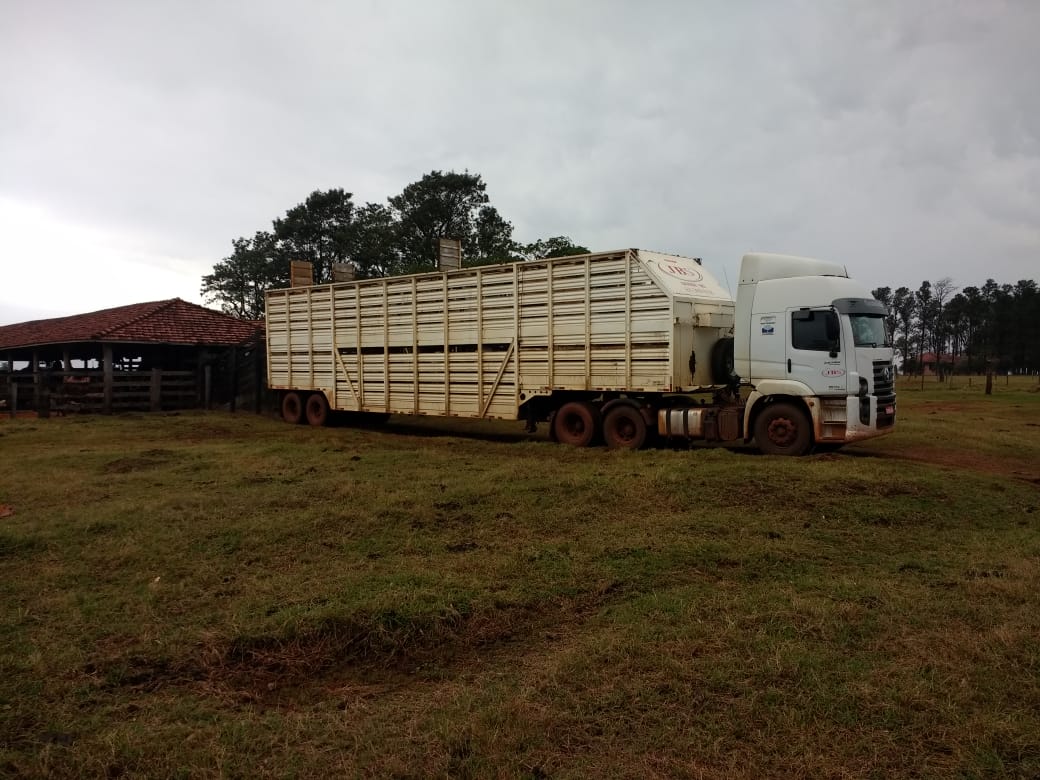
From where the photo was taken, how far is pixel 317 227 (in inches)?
1940

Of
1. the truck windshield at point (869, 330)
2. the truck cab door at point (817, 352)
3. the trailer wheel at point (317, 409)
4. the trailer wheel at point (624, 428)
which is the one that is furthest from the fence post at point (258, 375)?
the truck windshield at point (869, 330)

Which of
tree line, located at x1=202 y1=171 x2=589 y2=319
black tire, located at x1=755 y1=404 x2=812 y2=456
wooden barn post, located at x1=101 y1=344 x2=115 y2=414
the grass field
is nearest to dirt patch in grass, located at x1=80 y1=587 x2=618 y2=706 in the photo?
the grass field

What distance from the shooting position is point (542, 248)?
31984mm

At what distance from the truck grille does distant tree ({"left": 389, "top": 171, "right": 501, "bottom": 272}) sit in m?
36.2

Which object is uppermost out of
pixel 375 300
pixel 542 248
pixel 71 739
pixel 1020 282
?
pixel 1020 282

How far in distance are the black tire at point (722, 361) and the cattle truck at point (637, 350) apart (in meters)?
0.02

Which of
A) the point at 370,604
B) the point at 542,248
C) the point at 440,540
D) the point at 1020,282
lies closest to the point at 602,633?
the point at 370,604

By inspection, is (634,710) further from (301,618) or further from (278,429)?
(278,429)

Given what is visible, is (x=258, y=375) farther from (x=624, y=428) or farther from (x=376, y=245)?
(x=376, y=245)

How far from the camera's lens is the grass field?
315 cm

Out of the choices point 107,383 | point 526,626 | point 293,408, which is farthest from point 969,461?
point 107,383

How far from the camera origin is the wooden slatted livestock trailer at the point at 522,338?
11859 millimetres

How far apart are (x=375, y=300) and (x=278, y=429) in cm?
429

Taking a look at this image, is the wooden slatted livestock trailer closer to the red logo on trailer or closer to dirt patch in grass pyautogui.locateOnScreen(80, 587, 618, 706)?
the red logo on trailer
